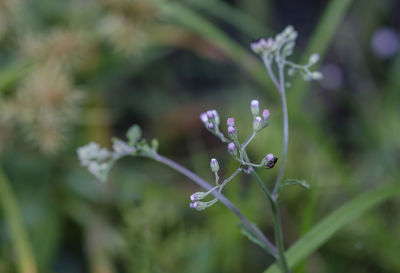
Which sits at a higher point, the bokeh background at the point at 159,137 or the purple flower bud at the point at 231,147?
the bokeh background at the point at 159,137

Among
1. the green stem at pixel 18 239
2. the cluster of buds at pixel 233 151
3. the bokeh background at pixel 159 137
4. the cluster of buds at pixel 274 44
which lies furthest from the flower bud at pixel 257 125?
the green stem at pixel 18 239

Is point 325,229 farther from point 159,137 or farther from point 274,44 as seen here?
point 159,137

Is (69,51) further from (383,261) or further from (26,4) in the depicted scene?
(383,261)

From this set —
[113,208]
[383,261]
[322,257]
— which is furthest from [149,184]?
[383,261]

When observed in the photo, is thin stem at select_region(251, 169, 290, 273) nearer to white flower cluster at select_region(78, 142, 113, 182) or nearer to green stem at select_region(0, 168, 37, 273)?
white flower cluster at select_region(78, 142, 113, 182)

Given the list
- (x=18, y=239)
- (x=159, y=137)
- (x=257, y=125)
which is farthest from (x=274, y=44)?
(x=159, y=137)

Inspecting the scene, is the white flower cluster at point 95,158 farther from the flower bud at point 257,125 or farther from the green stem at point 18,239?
the green stem at point 18,239

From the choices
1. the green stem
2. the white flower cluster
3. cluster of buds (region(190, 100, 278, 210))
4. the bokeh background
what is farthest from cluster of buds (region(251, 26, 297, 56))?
the green stem

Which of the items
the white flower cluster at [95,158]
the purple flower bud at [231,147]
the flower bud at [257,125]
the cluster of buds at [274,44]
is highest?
the cluster of buds at [274,44]
